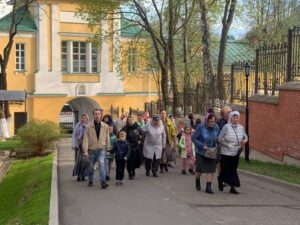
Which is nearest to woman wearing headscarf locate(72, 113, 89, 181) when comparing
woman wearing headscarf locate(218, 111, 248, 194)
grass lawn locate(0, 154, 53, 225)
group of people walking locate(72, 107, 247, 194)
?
group of people walking locate(72, 107, 247, 194)

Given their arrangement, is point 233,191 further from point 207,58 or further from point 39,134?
point 39,134

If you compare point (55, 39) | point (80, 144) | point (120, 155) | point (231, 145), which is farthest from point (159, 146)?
point (55, 39)

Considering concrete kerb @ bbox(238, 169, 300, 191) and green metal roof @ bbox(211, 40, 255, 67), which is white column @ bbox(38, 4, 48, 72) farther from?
concrete kerb @ bbox(238, 169, 300, 191)

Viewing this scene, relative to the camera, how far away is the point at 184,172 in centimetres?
1540

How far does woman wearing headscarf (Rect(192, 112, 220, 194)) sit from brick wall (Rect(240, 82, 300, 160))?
4460 mm

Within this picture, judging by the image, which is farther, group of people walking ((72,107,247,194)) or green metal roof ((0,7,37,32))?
green metal roof ((0,7,37,32))

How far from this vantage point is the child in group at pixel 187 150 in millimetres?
15305

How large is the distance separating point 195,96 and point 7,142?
38.1 ft

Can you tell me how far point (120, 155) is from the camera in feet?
43.7

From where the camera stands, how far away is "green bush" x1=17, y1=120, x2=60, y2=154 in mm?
25016

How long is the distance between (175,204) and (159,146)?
4.25m

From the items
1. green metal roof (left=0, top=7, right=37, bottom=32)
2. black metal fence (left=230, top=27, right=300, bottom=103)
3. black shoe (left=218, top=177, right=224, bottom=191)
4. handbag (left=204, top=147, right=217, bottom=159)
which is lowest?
black shoe (left=218, top=177, right=224, bottom=191)

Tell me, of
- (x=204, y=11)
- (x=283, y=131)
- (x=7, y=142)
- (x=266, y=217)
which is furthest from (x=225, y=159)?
(x=7, y=142)

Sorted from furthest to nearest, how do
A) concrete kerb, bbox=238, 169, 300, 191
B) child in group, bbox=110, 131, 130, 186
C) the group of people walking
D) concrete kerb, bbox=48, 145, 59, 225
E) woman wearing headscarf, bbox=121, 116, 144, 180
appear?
woman wearing headscarf, bbox=121, 116, 144, 180 → child in group, bbox=110, 131, 130, 186 → concrete kerb, bbox=238, 169, 300, 191 → the group of people walking → concrete kerb, bbox=48, 145, 59, 225
